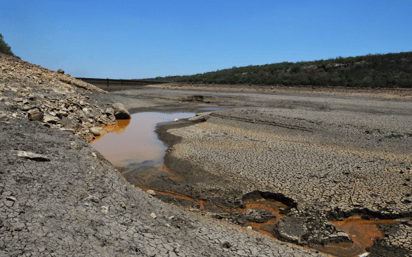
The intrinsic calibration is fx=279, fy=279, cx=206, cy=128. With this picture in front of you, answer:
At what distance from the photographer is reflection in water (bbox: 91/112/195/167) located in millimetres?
5974

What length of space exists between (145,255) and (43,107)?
271 inches

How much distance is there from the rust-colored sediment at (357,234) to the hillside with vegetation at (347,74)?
21.4 meters

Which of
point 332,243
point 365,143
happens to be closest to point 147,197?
point 332,243

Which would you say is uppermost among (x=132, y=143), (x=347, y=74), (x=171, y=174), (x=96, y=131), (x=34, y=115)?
(x=347, y=74)

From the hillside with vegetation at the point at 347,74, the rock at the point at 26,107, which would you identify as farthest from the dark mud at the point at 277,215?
the hillside with vegetation at the point at 347,74

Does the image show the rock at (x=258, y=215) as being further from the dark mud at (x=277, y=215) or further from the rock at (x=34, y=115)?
the rock at (x=34, y=115)

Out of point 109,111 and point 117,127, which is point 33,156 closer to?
point 117,127

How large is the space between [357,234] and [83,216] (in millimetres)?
2968

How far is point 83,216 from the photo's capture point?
2.55 meters

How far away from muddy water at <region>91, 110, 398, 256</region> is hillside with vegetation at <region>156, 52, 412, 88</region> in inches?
825

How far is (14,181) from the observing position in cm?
282

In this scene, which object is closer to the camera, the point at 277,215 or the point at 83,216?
the point at 83,216

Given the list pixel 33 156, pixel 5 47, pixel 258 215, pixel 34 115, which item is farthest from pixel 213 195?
pixel 5 47

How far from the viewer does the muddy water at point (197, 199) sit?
3184mm
